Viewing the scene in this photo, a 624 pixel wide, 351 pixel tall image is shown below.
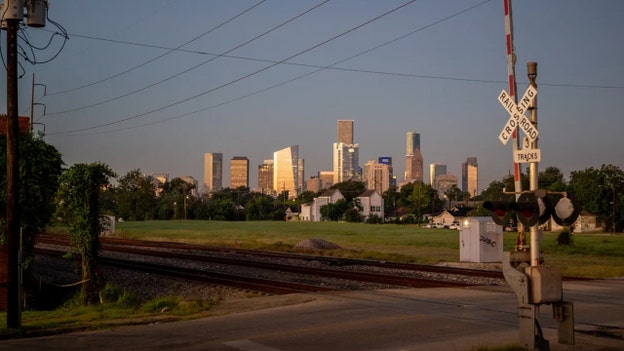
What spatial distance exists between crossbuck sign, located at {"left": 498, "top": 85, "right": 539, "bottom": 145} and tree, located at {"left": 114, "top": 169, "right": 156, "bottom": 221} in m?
141

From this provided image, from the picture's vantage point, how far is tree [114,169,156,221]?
148000mm

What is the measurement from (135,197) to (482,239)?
126390 millimetres

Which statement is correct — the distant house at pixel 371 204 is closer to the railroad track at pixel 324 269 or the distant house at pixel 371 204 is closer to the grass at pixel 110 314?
the railroad track at pixel 324 269

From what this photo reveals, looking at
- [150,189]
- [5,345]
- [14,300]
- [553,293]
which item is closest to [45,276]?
[14,300]

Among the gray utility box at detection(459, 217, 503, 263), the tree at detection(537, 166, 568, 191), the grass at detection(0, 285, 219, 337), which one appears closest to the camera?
the grass at detection(0, 285, 219, 337)

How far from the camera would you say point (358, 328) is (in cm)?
1361

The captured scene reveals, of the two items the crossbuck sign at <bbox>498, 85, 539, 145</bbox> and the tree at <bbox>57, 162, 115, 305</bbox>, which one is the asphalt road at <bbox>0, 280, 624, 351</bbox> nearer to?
the crossbuck sign at <bbox>498, 85, 539, 145</bbox>

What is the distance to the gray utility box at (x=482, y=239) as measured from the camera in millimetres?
32719

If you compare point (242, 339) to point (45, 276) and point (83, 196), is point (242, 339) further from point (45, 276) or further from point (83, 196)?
point (45, 276)

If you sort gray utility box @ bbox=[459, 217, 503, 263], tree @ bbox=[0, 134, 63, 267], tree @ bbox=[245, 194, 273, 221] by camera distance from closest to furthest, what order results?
tree @ bbox=[0, 134, 63, 267] < gray utility box @ bbox=[459, 217, 503, 263] < tree @ bbox=[245, 194, 273, 221]

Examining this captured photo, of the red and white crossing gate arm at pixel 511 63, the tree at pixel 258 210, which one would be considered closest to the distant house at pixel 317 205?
the tree at pixel 258 210

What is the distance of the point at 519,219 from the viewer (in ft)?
34.6

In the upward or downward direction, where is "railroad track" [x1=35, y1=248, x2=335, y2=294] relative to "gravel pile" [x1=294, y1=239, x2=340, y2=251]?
downward

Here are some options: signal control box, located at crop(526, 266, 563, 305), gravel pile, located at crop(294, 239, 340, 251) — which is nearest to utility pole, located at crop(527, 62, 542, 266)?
signal control box, located at crop(526, 266, 563, 305)
